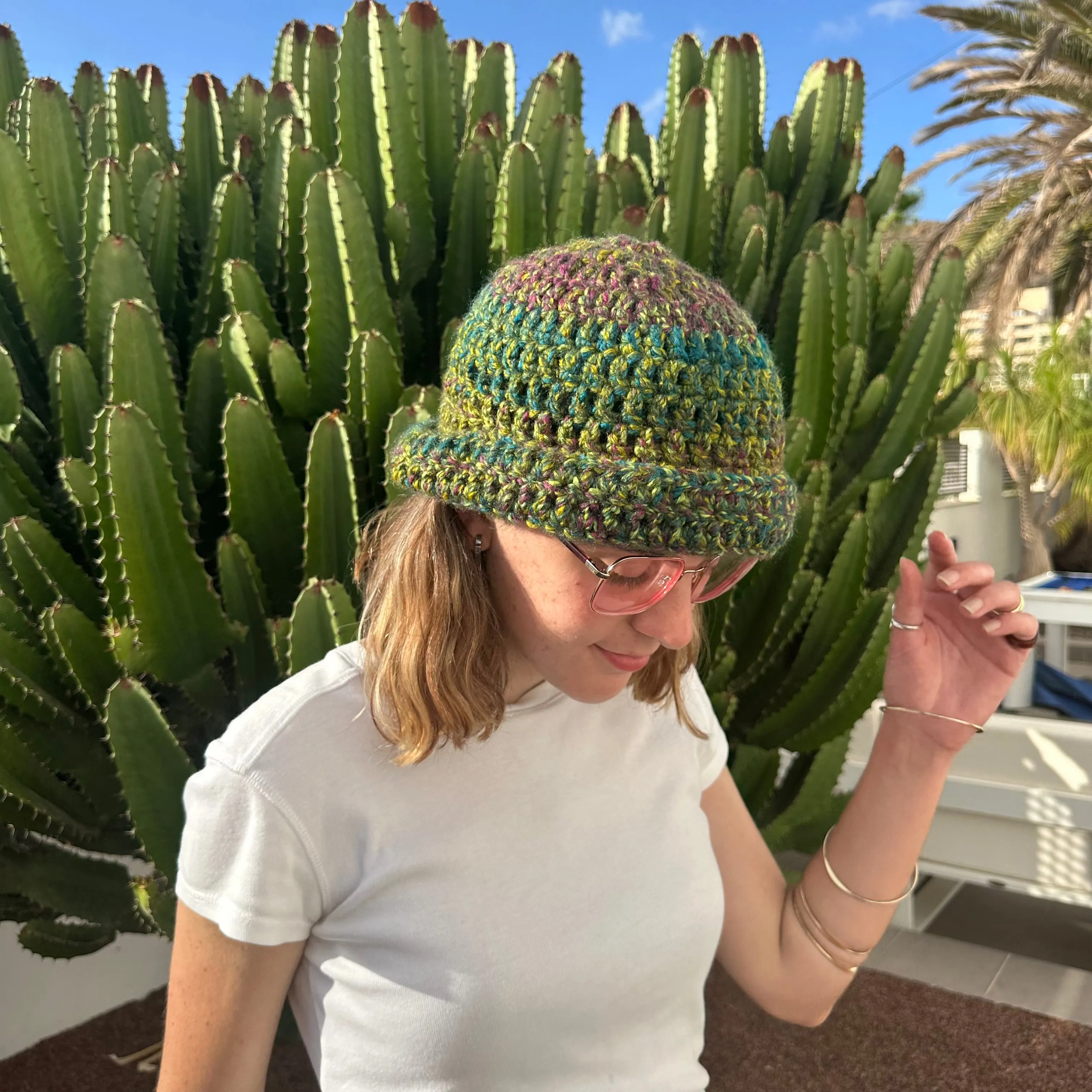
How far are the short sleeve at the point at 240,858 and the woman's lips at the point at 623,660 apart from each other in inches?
13.6

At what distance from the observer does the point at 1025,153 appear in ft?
42.5

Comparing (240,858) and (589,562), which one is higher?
(589,562)

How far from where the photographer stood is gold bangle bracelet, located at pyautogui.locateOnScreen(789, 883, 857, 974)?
138 cm

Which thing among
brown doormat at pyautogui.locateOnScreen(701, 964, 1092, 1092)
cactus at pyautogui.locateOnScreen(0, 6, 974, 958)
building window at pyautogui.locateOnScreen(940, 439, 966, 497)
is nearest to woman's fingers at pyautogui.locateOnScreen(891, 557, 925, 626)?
Result: cactus at pyautogui.locateOnScreen(0, 6, 974, 958)

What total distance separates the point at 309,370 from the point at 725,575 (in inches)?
45.4

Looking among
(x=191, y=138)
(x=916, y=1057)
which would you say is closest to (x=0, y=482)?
(x=191, y=138)

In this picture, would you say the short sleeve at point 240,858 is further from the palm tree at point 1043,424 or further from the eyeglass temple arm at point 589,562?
the palm tree at point 1043,424

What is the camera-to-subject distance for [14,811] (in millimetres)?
1989

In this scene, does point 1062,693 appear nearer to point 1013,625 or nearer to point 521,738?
point 1013,625

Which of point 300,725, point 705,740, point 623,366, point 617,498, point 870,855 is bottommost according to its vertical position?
point 870,855

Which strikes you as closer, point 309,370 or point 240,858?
point 240,858

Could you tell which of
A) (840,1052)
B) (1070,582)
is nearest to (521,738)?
(840,1052)

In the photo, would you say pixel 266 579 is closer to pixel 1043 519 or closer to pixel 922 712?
pixel 922 712

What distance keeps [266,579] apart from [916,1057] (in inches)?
115
